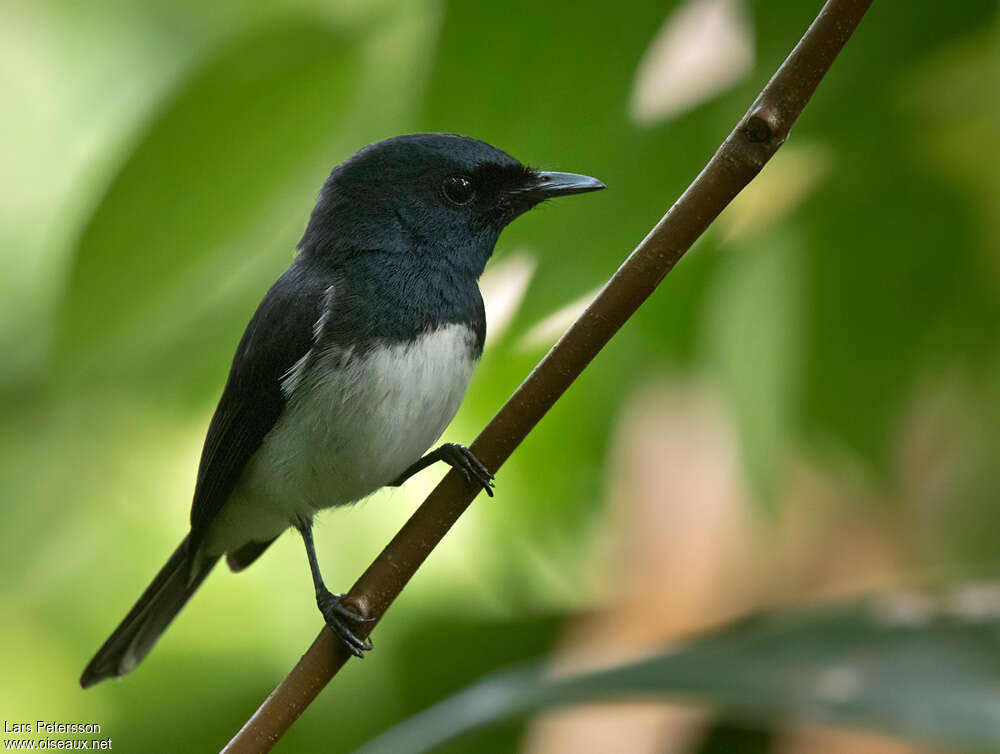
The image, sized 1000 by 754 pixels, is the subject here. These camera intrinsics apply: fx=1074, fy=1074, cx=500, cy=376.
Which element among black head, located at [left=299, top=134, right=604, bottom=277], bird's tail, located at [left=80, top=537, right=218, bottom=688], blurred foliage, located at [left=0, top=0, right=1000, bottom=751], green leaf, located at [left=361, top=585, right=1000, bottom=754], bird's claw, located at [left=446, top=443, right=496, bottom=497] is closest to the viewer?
bird's claw, located at [left=446, top=443, right=496, bottom=497]

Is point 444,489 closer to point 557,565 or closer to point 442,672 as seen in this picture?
point 557,565

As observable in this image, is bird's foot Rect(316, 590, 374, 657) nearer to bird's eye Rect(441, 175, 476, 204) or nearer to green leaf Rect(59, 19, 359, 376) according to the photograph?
green leaf Rect(59, 19, 359, 376)

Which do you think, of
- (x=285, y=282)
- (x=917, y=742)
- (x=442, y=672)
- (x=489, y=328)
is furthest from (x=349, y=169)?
(x=917, y=742)

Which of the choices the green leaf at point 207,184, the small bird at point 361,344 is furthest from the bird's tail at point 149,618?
the green leaf at point 207,184

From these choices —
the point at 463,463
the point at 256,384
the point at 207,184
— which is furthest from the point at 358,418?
the point at 207,184

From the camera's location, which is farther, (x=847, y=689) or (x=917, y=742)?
(x=847, y=689)

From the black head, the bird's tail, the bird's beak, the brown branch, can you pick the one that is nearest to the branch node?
the brown branch

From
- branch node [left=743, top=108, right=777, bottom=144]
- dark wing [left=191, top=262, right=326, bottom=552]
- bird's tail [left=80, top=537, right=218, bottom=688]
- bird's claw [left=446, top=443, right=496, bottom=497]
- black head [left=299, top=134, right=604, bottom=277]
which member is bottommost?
bird's tail [left=80, top=537, right=218, bottom=688]
